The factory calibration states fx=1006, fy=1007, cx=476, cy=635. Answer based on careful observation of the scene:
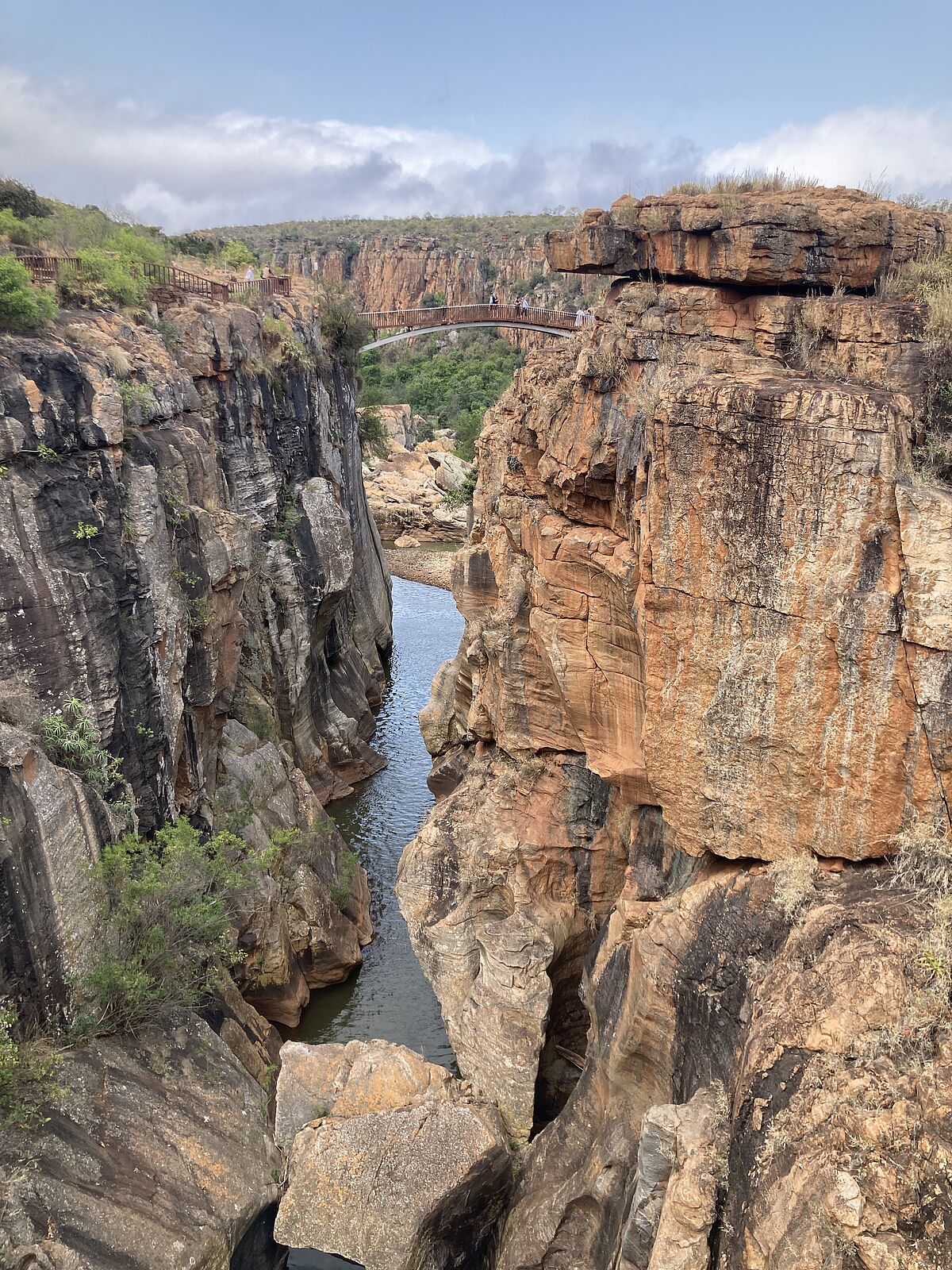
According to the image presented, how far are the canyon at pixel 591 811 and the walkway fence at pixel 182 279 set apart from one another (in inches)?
64.0

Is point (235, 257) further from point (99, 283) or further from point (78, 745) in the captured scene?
point (78, 745)

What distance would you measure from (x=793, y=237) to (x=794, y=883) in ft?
25.1

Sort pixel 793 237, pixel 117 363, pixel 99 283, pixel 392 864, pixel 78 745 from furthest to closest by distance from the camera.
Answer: pixel 392 864, pixel 99 283, pixel 117 363, pixel 78 745, pixel 793 237

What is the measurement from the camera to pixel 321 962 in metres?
18.5

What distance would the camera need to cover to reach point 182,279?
84.7ft

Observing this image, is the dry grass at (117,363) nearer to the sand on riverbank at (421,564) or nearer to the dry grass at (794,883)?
the dry grass at (794,883)

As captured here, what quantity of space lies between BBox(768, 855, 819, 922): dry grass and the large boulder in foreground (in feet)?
16.9

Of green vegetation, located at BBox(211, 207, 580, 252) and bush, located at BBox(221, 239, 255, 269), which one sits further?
green vegetation, located at BBox(211, 207, 580, 252)

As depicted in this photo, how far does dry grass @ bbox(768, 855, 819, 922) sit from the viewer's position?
30.1 feet

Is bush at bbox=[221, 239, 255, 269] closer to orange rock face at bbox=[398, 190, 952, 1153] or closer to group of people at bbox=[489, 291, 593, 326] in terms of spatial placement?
group of people at bbox=[489, 291, 593, 326]

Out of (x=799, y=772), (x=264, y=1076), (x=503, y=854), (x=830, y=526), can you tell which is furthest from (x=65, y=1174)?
(x=830, y=526)

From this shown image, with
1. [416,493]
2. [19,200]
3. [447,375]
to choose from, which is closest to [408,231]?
[447,375]

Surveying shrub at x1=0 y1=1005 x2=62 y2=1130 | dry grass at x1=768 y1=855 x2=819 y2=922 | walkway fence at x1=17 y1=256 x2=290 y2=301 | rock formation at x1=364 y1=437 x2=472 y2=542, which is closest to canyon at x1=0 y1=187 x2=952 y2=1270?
dry grass at x1=768 y1=855 x2=819 y2=922

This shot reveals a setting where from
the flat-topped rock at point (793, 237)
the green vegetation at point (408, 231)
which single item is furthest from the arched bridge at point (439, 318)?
the green vegetation at point (408, 231)
